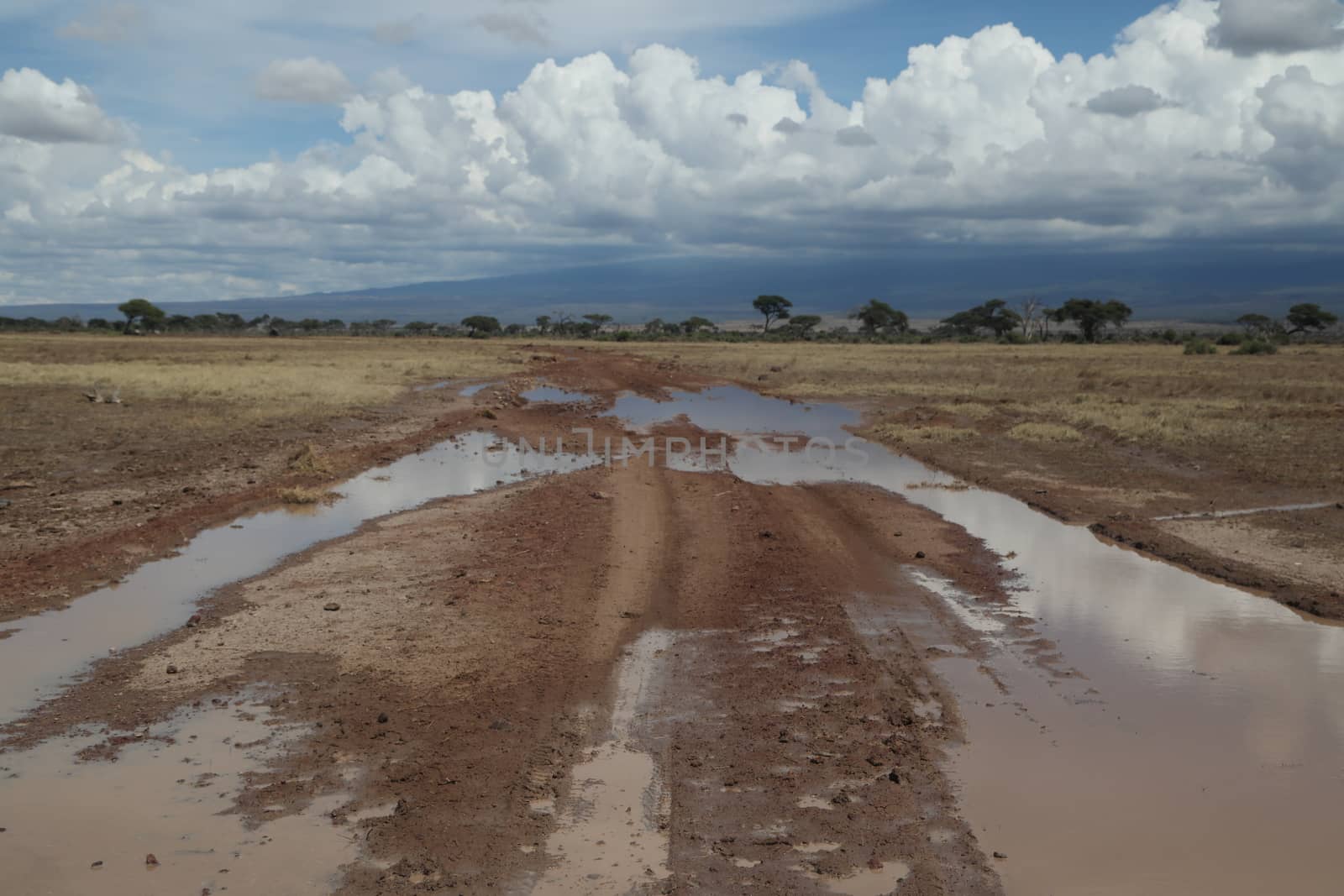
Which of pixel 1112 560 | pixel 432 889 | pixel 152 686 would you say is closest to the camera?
pixel 432 889

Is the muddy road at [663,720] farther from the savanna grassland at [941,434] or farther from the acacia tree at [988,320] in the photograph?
the acacia tree at [988,320]

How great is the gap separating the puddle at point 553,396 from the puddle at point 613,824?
79.5 feet

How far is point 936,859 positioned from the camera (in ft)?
16.7

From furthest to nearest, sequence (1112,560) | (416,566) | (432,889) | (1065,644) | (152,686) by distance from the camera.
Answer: (1112,560) → (416,566) → (1065,644) → (152,686) → (432,889)

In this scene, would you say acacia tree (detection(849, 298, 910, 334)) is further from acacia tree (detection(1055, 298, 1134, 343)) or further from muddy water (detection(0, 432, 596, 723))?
muddy water (detection(0, 432, 596, 723))

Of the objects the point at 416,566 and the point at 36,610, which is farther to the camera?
the point at 416,566

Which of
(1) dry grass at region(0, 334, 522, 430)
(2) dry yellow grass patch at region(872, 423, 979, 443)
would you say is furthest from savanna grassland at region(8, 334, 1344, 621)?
(1) dry grass at region(0, 334, 522, 430)

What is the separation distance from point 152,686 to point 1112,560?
1000 cm

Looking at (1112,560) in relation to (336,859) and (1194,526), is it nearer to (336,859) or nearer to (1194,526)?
(1194,526)

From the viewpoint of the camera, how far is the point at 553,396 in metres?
33.1

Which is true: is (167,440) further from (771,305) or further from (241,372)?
(771,305)

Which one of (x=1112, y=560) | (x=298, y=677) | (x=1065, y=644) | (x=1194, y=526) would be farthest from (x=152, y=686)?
(x=1194, y=526)

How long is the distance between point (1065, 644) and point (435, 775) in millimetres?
5453

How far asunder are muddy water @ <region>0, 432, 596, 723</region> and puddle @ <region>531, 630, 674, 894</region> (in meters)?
3.96
